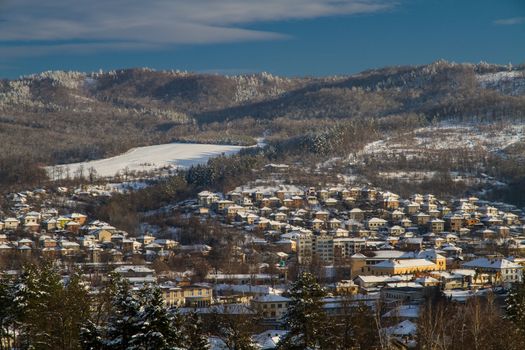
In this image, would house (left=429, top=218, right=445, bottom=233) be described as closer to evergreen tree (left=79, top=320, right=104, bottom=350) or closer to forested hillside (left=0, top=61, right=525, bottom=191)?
forested hillside (left=0, top=61, right=525, bottom=191)

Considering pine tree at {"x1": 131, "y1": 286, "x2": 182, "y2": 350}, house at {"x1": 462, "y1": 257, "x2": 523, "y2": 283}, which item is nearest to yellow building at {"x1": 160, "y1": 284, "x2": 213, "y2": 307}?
house at {"x1": 462, "y1": 257, "x2": 523, "y2": 283}

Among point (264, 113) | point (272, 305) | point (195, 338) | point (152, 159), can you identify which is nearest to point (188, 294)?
point (272, 305)

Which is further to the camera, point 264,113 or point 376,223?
point 264,113

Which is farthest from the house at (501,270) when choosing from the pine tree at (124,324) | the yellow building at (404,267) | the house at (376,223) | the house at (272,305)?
the pine tree at (124,324)

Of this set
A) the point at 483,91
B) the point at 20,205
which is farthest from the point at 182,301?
the point at 483,91

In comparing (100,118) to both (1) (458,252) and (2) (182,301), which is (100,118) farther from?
(2) (182,301)

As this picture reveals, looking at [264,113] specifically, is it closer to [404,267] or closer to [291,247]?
[291,247]

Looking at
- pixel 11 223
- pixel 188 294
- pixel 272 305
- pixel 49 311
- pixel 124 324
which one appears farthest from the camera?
pixel 11 223
